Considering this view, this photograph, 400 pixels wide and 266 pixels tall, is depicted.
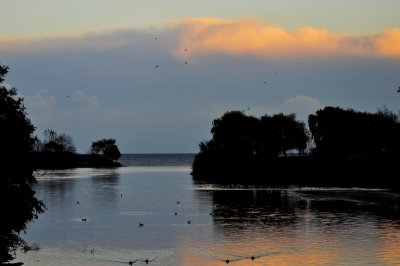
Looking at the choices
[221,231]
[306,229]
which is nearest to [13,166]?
[221,231]

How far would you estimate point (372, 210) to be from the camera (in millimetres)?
100875

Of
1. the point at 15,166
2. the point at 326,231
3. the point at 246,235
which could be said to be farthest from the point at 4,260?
the point at 326,231

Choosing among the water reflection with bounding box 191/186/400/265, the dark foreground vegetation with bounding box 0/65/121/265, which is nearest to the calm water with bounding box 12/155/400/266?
the water reflection with bounding box 191/186/400/265

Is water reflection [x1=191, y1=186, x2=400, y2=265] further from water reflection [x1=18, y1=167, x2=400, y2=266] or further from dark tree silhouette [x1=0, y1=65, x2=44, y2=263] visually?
dark tree silhouette [x1=0, y1=65, x2=44, y2=263]

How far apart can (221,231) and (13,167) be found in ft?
119

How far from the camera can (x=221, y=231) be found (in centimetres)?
7888

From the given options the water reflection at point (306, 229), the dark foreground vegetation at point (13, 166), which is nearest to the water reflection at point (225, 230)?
the water reflection at point (306, 229)

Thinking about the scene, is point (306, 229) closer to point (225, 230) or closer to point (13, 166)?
point (225, 230)

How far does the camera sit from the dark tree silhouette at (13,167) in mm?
46812

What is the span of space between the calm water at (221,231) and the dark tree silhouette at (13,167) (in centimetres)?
1211

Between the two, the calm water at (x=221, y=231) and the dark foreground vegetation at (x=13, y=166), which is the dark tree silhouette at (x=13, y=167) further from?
the calm water at (x=221, y=231)

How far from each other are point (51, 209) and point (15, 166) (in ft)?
209

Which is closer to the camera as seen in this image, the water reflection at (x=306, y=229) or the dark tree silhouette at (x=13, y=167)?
the dark tree silhouette at (x=13, y=167)

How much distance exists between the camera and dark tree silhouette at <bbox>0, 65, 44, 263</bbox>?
46812mm
